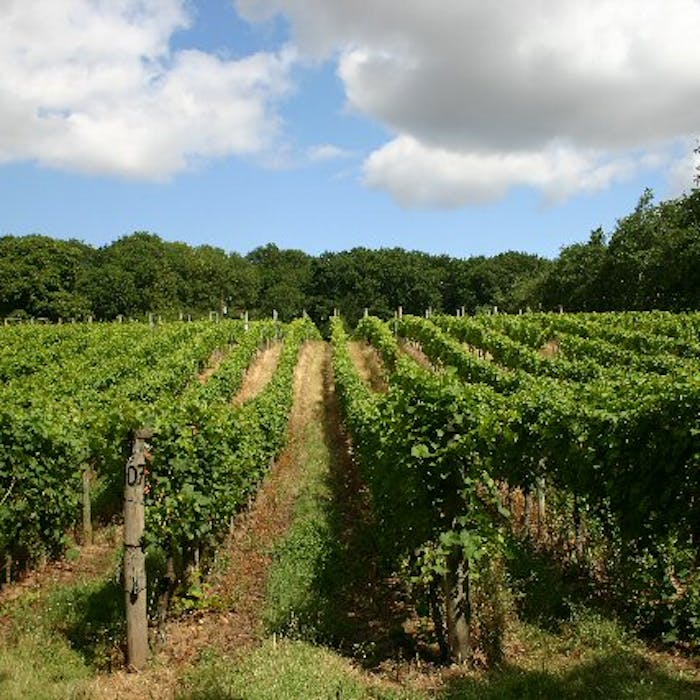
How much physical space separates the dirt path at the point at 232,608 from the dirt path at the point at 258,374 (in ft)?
31.5

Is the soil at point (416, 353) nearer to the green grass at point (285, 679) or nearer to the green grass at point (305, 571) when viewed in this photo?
the green grass at point (305, 571)

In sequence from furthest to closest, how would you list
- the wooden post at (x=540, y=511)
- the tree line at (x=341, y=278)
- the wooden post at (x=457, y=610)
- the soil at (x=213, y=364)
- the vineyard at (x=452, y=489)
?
the tree line at (x=341, y=278) → the soil at (x=213, y=364) → the wooden post at (x=540, y=511) → the vineyard at (x=452, y=489) → the wooden post at (x=457, y=610)

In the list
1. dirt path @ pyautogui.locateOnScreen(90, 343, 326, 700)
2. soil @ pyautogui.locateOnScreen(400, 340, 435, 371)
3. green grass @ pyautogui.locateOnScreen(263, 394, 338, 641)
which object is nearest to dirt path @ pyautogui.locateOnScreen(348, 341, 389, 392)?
soil @ pyautogui.locateOnScreen(400, 340, 435, 371)

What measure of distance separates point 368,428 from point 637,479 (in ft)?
18.0

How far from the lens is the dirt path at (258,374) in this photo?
2669 centimetres

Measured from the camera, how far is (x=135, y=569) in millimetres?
7336

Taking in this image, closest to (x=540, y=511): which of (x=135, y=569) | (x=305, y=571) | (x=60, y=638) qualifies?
(x=305, y=571)

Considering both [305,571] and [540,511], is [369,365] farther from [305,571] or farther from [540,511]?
[305,571]

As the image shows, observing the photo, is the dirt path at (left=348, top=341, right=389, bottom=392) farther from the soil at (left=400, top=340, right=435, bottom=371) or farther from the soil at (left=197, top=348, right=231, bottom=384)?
the soil at (left=197, top=348, right=231, bottom=384)

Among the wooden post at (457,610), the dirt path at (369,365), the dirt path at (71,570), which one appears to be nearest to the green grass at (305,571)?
the wooden post at (457,610)

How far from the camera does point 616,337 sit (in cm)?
2661

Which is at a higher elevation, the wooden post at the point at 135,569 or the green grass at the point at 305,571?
the wooden post at the point at 135,569

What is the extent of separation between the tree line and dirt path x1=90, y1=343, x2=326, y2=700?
38731mm

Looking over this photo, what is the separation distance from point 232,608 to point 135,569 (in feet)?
6.43
